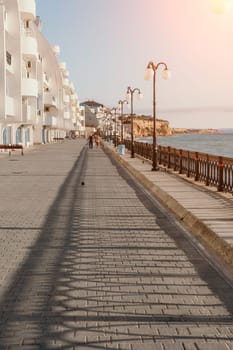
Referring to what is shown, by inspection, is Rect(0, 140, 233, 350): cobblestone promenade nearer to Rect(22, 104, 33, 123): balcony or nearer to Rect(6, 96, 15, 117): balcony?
Rect(6, 96, 15, 117): balcony

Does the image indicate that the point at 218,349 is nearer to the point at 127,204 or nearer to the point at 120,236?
the point at 120,236

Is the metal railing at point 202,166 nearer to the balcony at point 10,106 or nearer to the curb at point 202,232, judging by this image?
the curb at point 202,232

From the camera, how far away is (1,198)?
15.8 metres

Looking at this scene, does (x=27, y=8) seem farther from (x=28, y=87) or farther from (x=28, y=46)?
(x=28, y=87)

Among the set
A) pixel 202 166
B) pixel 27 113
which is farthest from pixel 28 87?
pixel 202 166

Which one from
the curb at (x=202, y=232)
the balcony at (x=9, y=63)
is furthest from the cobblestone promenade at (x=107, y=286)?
the balcony at (x=9, y=63)

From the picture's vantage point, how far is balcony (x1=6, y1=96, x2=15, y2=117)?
150 feet

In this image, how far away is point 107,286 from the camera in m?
6.50

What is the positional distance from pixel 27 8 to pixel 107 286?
51.7 meters

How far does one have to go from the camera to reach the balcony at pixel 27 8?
53.9 m

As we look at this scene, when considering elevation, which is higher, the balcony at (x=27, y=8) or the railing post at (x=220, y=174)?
the balcony at (x=27, y=8)

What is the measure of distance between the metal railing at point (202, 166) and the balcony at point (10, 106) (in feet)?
67.6

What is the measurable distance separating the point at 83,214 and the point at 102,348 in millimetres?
7884

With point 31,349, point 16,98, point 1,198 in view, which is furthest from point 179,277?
point 16,98
